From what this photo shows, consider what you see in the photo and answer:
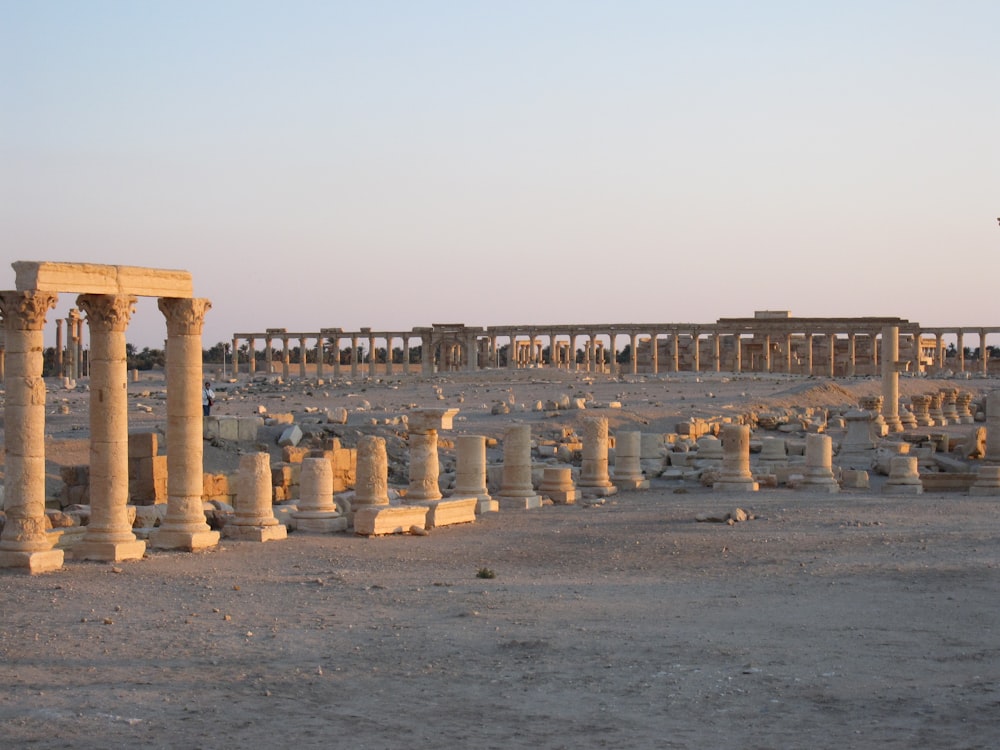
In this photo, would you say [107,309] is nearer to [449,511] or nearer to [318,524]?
[318,524]

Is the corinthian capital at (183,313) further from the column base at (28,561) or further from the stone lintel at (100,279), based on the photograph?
the column base at (28,561)

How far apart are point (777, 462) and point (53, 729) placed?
23.3 meters

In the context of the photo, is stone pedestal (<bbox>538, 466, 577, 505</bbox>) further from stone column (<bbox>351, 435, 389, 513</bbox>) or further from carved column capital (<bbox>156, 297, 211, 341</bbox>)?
carved column capital (<bbox>156, 297, 211, 341</bbox>)

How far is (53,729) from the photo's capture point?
8430mm

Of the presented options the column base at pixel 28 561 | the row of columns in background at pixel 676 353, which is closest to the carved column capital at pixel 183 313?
the column base at pixel 28 561

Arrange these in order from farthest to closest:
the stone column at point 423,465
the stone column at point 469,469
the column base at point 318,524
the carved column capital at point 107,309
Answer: the stone column at point 469,469 → the stone column at point 423,465 → the column base at point 318,524 → the carved column capital at point 107,309

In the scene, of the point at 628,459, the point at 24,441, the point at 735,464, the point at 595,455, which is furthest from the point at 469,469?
the point at 24,441

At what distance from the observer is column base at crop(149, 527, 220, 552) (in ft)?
54.3

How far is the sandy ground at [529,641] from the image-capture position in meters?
8.47

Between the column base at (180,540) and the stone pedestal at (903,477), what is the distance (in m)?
13.9

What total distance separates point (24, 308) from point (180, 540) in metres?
3.65

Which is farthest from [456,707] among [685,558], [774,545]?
[774,545]

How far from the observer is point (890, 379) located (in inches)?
1539

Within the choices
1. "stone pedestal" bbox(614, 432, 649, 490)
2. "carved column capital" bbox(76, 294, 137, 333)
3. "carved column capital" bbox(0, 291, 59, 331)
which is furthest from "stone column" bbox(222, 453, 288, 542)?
"stone pedestal" bbox(614, 432, 649, 490)
